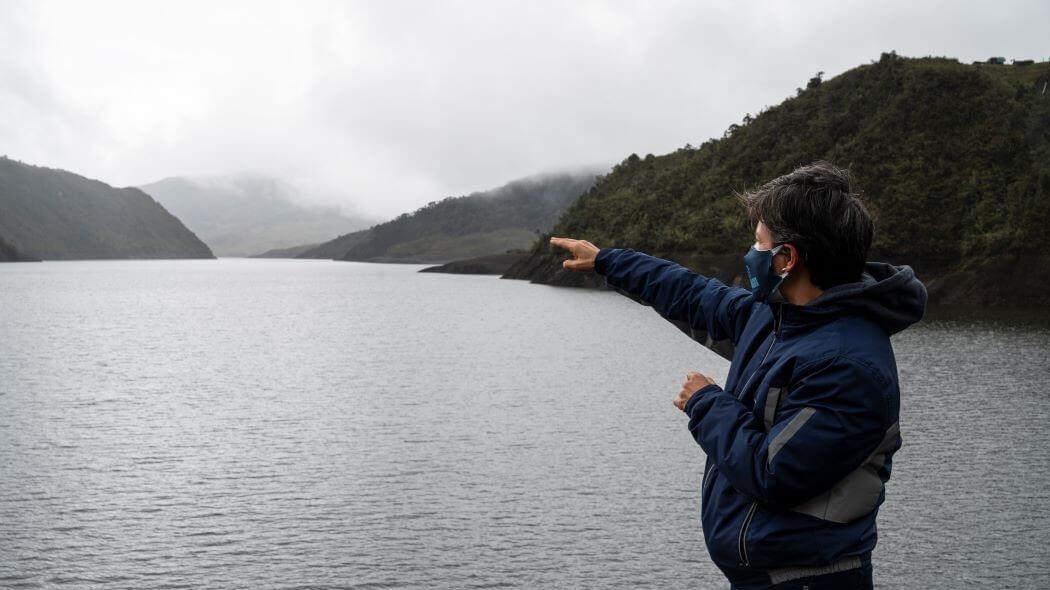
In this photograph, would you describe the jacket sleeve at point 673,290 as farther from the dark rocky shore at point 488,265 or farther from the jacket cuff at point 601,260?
the dark rocky shore at point 488,265

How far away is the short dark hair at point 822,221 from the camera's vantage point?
9.67 feet

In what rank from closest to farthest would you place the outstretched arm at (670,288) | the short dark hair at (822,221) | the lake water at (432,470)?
1. the short dark hair at (822,221)
2. the outstretched arm at (670,288)
3. the lake water at (432,470)

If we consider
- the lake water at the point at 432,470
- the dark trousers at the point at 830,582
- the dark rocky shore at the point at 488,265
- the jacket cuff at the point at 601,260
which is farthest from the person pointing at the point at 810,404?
the dark rocky shore at the point at 488,265

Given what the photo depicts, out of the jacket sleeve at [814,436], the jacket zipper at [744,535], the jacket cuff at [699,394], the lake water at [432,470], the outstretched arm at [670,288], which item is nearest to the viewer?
the jacket sleeve at [814,436]

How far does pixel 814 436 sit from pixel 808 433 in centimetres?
2

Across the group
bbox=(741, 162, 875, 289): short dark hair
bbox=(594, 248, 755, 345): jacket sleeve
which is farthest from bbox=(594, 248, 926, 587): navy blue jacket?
bbox=(594, 248, 755, 345): jacket sleeve

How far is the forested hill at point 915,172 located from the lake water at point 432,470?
30831 mm

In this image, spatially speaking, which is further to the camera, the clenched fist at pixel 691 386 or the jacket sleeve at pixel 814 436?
the clenched fist at pixel 691 386

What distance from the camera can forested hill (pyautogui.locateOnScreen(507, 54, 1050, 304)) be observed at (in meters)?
69.3

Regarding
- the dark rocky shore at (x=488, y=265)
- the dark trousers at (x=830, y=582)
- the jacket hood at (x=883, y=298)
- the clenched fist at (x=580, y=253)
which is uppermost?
the dark rocky shore at (x=488, y=265)

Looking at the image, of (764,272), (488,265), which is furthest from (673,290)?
(488,265)

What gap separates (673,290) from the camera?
370cm

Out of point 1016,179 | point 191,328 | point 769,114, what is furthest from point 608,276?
point 769,114

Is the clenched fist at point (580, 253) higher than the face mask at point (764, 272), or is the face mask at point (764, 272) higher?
the clenched fist at point (580, 253)
